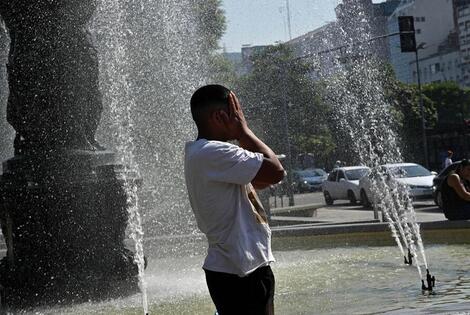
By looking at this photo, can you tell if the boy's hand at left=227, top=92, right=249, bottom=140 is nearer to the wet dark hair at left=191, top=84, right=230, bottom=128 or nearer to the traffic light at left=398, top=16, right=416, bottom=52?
the wet dark hair at left=191, top=84, right=230, bottom=128

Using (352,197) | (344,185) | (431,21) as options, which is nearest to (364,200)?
(352,197)

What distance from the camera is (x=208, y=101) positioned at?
11.3 ft

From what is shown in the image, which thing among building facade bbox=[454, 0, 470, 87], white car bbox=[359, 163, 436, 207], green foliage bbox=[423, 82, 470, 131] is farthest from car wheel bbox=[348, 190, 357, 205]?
building facade bbox=[454, 0, 470, 87]

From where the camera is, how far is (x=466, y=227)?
11.4 m

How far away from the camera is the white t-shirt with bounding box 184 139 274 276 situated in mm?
3316

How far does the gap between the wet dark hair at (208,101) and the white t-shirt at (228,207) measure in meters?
0.11

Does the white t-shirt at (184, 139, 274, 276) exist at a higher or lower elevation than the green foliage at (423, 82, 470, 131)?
lower

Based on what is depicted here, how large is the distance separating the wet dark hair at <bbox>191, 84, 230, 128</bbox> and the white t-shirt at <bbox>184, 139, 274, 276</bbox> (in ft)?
0.36

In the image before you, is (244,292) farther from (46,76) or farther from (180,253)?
(180,253)

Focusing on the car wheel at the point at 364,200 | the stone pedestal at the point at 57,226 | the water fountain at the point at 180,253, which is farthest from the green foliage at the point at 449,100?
the stone pedestal at the point at 57,226

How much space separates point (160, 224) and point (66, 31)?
8068 millimetres

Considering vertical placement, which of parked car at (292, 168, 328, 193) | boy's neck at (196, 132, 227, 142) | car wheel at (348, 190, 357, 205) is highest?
boy's neck at (196, 132, 227, 142)

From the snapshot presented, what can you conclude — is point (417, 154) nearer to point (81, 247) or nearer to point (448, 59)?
point (448, 59)

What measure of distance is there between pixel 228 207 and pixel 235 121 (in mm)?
344
